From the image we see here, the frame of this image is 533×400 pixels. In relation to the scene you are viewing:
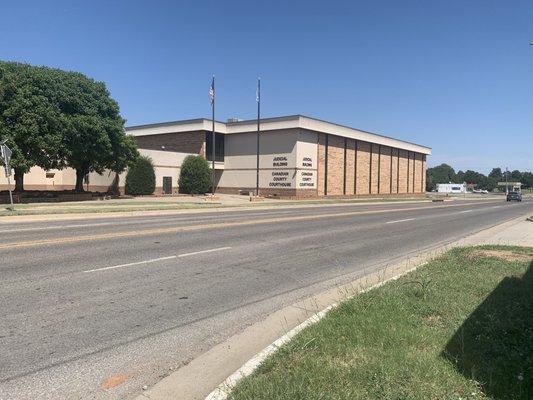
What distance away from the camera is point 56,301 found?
256 inches

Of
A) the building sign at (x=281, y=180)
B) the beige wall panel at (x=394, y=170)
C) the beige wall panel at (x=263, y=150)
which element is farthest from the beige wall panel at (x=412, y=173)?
the building sign at (x=281, y=180)

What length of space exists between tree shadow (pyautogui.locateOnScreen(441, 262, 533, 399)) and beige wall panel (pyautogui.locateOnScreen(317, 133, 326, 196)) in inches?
1868

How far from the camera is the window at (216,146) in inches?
2179

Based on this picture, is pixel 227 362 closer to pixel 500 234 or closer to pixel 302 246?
pixel 302 246

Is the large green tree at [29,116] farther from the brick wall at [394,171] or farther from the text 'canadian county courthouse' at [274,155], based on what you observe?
the brick wall at [394,171]

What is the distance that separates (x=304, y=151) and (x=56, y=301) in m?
45.9

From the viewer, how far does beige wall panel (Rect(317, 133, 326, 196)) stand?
53.8 m

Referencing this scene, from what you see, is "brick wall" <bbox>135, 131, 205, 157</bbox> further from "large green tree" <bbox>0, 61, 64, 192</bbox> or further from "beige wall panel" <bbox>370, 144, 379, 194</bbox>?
"beige wall panel" <bbox>370, 144, 379, 194</bbox>

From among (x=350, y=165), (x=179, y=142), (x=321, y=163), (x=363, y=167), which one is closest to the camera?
(x=321, y=163)

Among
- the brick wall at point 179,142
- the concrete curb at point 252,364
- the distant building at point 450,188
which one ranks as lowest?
the concrete curb at point 252,364

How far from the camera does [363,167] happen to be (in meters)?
63.0

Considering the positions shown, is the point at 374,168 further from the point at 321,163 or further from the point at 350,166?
the point at 321,163

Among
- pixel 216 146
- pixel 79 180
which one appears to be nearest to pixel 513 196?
pixel 216 146

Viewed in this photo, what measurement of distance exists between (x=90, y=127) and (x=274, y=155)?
79.5 ft
